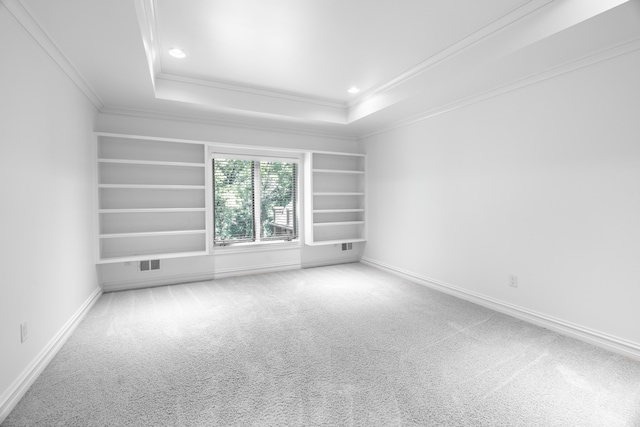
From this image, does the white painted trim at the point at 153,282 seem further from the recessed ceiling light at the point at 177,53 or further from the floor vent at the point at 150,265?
the recessed ceiling light at the point at 177,53

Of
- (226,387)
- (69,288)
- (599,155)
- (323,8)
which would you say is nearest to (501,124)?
(599,155)

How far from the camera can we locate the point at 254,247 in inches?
191

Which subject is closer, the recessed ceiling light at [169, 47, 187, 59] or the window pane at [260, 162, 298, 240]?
the recessed ceiling light at [169, 47, 187, 59]

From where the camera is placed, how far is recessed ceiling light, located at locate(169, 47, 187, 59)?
2.93 meters

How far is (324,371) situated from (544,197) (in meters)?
2.50

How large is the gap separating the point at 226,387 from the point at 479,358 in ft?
5.95

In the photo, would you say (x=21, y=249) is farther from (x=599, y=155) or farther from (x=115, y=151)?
(x=599, y=155)

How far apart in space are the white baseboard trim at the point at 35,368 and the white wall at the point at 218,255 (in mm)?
959

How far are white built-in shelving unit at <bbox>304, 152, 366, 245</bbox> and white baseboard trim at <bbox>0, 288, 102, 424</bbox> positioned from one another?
3.11 meters

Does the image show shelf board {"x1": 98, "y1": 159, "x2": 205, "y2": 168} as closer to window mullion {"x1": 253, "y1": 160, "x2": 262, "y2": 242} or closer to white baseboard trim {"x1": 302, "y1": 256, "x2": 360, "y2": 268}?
window mullion {"x1": 253, "y1": 160, "x2": 262, "y2": 242}

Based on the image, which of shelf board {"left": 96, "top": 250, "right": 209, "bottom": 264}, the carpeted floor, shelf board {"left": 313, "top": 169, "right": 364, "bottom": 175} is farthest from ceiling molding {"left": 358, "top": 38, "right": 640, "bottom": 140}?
shelf board {"left": 96, "top": 250, "right": 209, "bottom": 264}

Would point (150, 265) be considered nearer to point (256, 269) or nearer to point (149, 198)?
point (149, 198)

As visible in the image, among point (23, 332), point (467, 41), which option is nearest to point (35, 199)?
point (23, 332)

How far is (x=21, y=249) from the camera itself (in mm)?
1980
